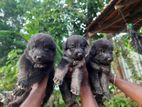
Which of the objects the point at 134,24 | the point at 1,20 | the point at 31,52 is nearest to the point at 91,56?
the point at 31,52

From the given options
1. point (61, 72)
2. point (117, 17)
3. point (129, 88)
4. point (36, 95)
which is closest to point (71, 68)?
point (61, 72)

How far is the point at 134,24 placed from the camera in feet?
16.9

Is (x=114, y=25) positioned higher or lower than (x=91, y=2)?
lower

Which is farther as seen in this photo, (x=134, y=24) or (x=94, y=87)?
(x=134, y=24)

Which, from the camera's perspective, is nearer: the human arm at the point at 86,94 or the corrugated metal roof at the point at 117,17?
the human arm at the point at 86,94

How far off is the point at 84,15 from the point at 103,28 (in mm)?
2081

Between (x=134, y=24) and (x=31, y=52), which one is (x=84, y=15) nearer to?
(x=134, y=24)

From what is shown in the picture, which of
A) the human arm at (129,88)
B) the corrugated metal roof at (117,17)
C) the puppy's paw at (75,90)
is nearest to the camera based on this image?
the puppy's paw at (75,90)

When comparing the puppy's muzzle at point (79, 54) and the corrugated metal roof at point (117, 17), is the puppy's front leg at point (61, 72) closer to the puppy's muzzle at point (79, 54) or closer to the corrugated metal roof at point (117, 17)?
the puppy's muzzle at point (79, 54)

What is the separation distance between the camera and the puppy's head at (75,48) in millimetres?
1042

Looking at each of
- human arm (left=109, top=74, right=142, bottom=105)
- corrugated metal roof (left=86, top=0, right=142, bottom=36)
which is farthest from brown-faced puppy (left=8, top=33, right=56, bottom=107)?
corrugated metal roof (left=86, top=0, right=142, bottom=36)

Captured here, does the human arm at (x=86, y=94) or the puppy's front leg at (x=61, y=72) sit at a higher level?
the puppy's front leg at (x=61, y=72)

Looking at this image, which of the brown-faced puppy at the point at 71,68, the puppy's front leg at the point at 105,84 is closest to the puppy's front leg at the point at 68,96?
the brown-faced puppy at the point at 71,68

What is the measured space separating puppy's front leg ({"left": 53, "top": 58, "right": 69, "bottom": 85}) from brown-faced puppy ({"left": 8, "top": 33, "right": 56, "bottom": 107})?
4cm
